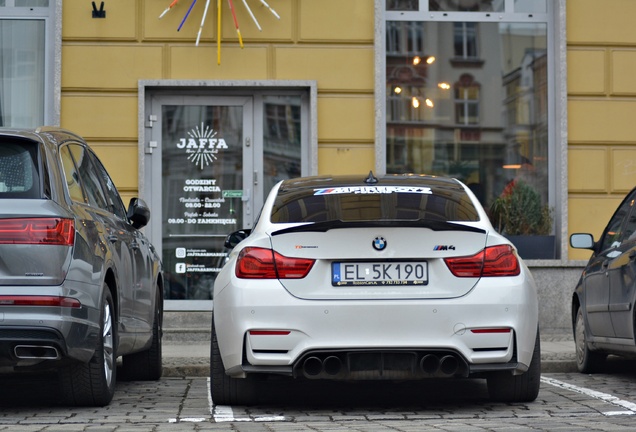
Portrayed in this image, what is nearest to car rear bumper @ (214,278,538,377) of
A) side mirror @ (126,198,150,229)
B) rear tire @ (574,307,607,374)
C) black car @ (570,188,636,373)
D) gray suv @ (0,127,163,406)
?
gray suv @ (0,127,163,406)

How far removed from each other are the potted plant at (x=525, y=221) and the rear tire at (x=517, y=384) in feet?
23.5

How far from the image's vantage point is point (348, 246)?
704 cm

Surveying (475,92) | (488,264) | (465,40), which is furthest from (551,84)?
(488,264)

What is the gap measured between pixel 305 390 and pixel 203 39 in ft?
21.8

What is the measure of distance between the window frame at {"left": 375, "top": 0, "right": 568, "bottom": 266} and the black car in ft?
13.0

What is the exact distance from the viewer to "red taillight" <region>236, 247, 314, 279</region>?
701 centimetres

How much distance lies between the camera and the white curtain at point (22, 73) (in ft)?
48.2

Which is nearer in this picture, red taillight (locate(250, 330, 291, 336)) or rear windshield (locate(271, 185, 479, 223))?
red taillight (locate(250, 330, 291, 336))

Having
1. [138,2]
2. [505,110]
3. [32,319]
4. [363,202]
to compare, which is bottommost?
[32,319]

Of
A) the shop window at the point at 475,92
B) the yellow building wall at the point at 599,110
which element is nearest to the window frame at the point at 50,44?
the shop window at the point at 475,92

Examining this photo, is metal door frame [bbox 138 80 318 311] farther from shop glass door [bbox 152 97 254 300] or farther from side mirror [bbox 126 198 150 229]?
side mirror [bbox 126 198 150 229]

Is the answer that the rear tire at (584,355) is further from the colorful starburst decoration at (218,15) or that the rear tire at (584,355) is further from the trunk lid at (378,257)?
the colorful starburst decoration at (218,15)

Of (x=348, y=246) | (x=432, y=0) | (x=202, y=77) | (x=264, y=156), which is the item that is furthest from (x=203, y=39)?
(x=348, y=246)

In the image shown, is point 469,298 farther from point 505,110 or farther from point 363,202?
point 505,110
